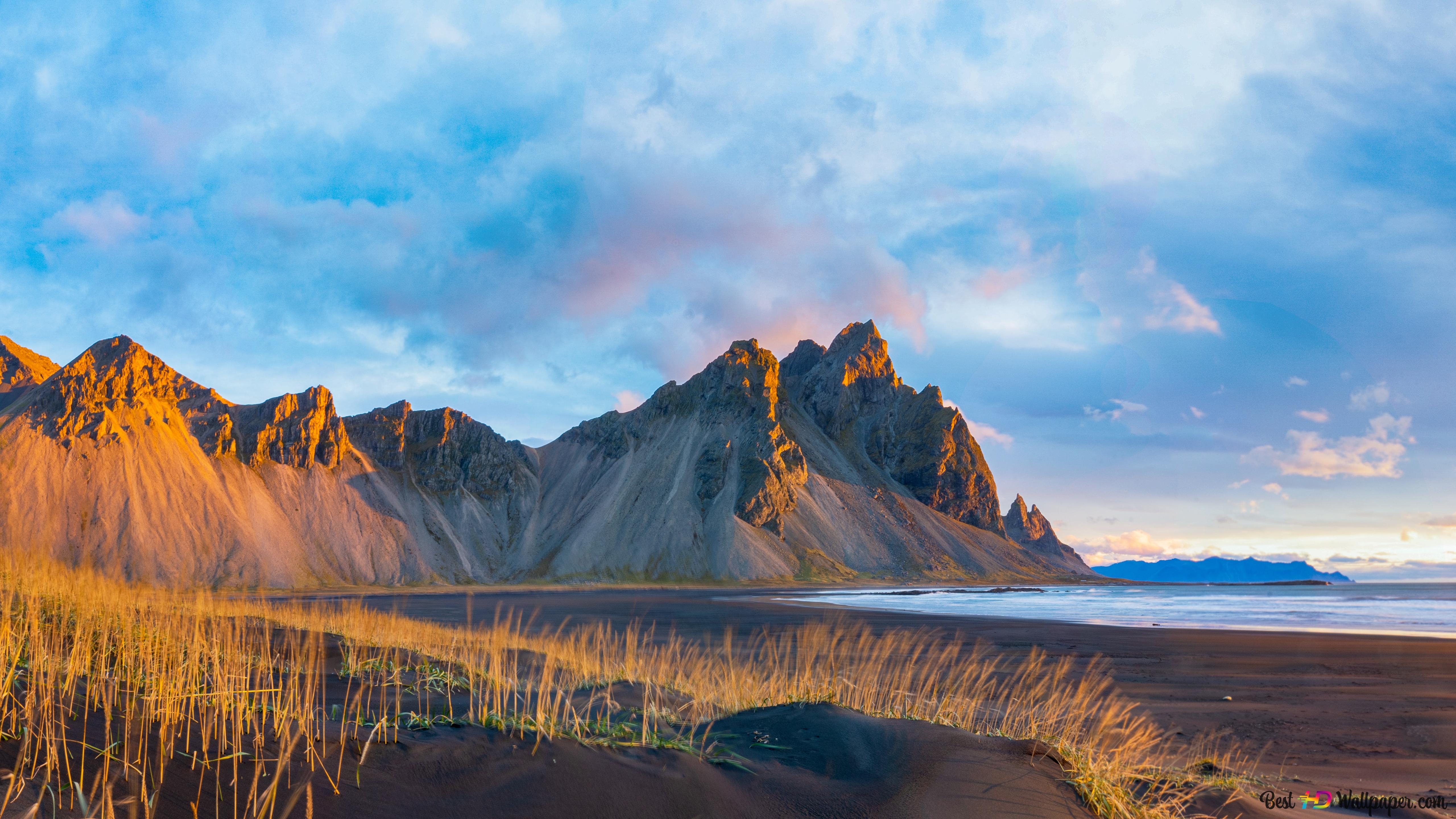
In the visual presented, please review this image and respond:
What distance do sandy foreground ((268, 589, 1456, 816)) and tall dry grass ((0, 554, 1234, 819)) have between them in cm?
44

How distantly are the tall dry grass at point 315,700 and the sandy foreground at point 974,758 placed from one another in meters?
0.44

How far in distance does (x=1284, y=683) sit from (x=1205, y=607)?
1784 inches

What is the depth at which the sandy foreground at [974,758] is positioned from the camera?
458 cm

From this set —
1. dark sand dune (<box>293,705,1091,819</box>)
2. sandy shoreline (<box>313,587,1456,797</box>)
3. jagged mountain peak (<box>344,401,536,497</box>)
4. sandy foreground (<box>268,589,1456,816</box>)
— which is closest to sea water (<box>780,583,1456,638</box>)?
sandy shoreline (<box>313,587,1456,797</box>)

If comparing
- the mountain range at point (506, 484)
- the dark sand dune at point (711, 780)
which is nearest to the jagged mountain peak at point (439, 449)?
the mountain range at point (506, 484)

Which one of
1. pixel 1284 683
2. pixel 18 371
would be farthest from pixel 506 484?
pixel 1284 683

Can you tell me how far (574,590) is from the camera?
8106 centimetres

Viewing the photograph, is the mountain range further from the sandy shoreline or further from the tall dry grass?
the tall dry grass

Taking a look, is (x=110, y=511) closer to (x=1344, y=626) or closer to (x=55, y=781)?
(x=55, y=781)

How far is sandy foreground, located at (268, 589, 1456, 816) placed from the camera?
4578 mm

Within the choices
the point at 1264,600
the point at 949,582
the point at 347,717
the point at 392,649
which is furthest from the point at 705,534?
the point at 347,717

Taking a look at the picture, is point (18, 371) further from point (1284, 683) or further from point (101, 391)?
point (1284, 683)

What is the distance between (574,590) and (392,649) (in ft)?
228

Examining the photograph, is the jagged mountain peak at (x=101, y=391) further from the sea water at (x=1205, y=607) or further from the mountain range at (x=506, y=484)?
the sea water at (x=1205, y=607)
